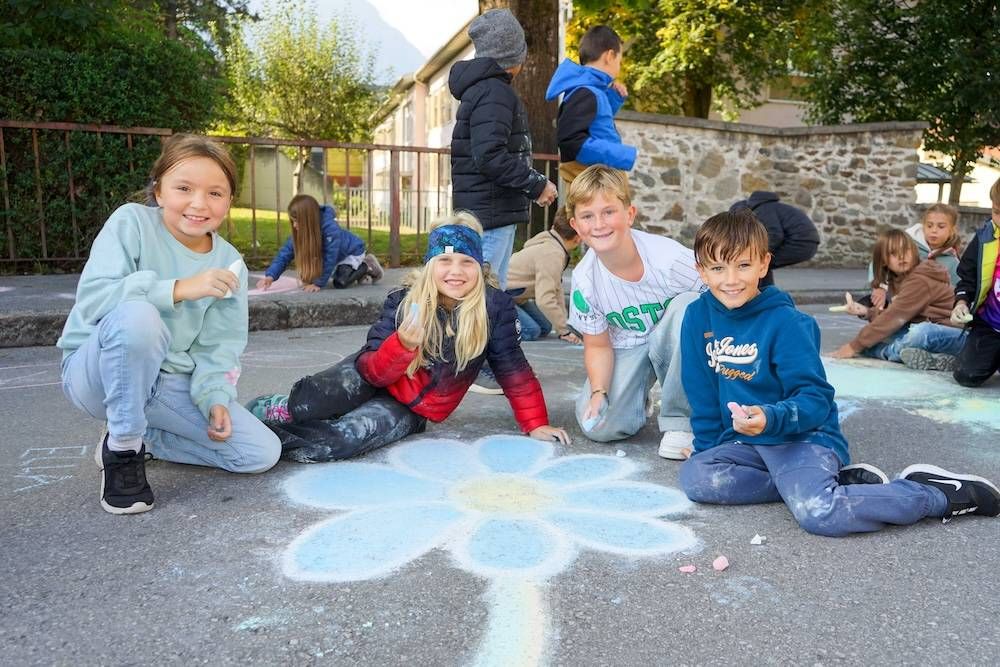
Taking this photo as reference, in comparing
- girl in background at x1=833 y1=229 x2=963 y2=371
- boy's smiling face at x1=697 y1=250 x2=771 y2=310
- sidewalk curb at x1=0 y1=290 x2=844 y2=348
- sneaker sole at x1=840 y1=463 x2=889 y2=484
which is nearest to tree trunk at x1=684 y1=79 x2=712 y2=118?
sidewalk curb at x1=0 y1=290 x2=844 y2=348

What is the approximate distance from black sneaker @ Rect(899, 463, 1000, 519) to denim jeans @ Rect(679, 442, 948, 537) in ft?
0.14

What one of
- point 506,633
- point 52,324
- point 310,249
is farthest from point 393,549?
point 310,249

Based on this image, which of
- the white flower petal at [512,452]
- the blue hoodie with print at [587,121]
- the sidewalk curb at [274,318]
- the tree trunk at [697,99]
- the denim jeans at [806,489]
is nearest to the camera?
the denim jeans at [806,489]

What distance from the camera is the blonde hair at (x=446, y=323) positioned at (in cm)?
311

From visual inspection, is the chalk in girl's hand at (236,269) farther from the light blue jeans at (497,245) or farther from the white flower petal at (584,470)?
the light blue jeans at (497,245)

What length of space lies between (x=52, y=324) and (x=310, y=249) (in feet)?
6.74

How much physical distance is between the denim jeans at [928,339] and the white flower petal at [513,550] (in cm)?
336

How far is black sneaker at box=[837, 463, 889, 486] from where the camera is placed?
2.52 meters

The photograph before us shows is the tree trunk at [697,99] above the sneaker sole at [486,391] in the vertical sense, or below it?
above

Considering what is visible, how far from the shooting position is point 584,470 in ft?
9.61

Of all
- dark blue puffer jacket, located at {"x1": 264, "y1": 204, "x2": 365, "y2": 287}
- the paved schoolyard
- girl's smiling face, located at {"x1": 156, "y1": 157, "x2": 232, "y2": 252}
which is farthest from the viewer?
dark blue puffer jacket, located at {"x1": 264, "y1": 204, "x2": 365, "y2": 287}

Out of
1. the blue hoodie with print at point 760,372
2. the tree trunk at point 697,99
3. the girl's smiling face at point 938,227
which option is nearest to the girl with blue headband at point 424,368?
the blue hoodie with print at point 760,372

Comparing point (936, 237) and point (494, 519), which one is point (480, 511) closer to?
point (494, 519)

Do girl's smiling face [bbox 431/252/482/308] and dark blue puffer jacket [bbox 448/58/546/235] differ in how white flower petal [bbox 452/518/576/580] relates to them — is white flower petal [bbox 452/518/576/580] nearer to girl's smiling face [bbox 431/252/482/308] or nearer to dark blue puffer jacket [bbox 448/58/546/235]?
girl's smiling face [bbox 431/252/482/308]
